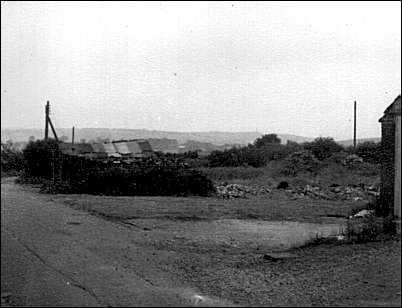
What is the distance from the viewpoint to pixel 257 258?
11.0m

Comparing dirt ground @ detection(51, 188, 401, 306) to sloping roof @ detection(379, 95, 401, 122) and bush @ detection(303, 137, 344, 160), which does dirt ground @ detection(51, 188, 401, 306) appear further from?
bush @ detection(303, 137, 344, 160)

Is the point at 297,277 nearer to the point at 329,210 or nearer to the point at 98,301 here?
the point at 98,301

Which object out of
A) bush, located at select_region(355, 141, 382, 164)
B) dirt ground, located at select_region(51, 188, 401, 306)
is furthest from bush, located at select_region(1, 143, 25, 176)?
bush, located at select_region(355, 141, 382, 164)

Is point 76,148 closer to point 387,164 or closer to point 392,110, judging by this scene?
point 387,164

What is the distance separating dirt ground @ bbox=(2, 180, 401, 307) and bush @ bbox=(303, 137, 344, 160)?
42979 millimetres

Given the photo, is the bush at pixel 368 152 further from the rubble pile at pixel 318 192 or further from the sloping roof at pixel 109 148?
the sloping roof at pixel 109 148

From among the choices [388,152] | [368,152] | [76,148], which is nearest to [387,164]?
[388,152]

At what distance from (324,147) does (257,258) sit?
54054 mm

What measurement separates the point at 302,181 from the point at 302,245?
28764 mm

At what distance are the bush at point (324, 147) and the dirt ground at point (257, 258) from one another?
4298 centimetres

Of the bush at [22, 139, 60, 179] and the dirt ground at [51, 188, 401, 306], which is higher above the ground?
the bush at [22, 139, 60, 179]

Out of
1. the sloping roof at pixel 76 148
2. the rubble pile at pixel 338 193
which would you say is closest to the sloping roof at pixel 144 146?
the sloping roof at pixel 76 148

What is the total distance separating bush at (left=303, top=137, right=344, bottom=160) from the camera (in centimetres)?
6159

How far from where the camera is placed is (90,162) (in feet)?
117
